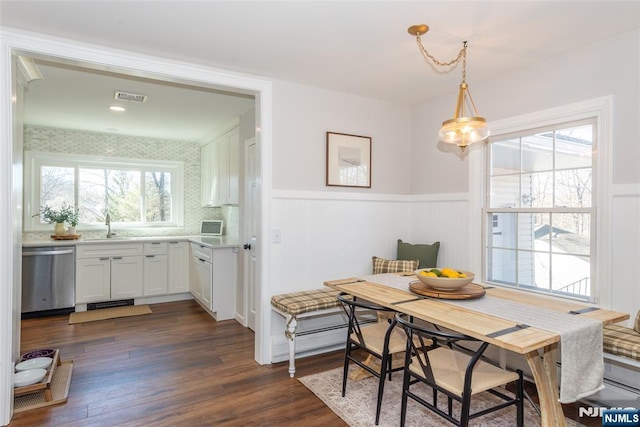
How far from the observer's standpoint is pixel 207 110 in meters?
4.26

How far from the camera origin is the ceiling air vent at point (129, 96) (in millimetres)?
3633

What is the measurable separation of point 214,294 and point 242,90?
2490 millimetres

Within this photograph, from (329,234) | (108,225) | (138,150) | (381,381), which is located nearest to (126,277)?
(108,225)

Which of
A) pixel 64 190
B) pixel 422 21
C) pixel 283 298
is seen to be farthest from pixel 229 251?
pixel 422 21

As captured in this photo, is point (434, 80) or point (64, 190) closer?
point (434, 80)

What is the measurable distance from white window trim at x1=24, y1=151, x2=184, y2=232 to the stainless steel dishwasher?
0.81m

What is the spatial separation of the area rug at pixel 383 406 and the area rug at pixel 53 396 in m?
1.72

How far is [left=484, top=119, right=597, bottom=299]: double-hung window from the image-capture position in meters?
2.57

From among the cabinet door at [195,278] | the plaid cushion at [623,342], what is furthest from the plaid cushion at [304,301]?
the cabinet door at [195,278]

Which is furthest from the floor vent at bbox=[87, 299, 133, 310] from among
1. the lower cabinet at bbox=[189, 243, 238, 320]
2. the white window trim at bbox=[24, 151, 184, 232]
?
the lower cabinet at bbox=[189, 243, 238, 320]

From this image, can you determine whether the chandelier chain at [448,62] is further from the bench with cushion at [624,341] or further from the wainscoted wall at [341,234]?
the bench with cushion at [624,341]

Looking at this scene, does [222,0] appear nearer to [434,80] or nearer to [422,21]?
[422,21]

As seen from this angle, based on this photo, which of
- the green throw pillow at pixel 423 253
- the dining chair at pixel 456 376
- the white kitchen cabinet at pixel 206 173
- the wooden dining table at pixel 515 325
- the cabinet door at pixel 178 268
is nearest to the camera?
the wooden dining table at pixel 515 325

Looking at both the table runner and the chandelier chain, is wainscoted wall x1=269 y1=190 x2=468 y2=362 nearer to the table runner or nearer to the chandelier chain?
the chandelier chain
